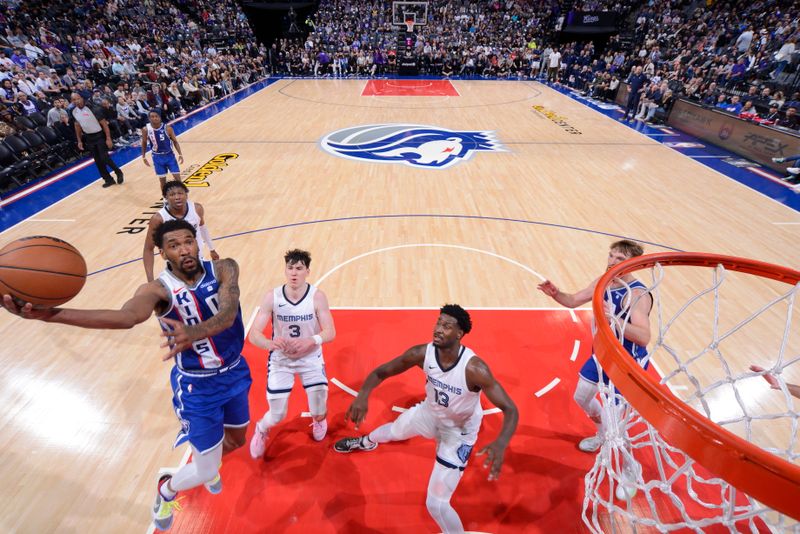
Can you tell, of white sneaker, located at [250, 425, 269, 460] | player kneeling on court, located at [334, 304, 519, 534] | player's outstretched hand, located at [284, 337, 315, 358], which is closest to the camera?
player kneeling on court, located at [334, 304, 519, 534]

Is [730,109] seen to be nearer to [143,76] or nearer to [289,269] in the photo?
[289,269]

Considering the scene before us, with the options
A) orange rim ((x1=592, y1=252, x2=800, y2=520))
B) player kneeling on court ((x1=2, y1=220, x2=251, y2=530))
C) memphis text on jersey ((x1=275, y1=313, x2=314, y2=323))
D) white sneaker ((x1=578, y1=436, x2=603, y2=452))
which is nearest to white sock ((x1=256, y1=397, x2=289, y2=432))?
player kneeling on court ((x1=2, y1=220, x2=251, y2=530))

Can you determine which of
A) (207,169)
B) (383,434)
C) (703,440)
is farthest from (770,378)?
(207,169)

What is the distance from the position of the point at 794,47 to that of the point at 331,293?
18.4 meters

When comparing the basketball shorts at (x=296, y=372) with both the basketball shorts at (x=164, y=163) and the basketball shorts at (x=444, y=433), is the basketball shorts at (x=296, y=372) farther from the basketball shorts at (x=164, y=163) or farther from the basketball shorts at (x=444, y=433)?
the basketball shorts at (x=164, y=163)

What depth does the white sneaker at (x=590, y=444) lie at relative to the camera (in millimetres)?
3562

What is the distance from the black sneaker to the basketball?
85.4 inches

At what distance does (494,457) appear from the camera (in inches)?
94.4

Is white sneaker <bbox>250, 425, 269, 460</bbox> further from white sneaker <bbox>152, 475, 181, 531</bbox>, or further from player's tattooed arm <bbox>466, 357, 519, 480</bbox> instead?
player's tattooed arm <bbox>466, 357, 519, 480</bbox>

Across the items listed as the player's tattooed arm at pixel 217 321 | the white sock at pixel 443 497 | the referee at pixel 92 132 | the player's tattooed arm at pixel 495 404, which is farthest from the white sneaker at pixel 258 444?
the referee at pixel 92 132

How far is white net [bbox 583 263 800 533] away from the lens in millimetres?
2297

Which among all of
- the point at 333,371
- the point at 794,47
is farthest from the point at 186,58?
the point at 794,47

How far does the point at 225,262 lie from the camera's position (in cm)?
281

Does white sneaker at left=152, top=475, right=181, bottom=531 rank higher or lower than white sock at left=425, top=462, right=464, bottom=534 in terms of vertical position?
lower
